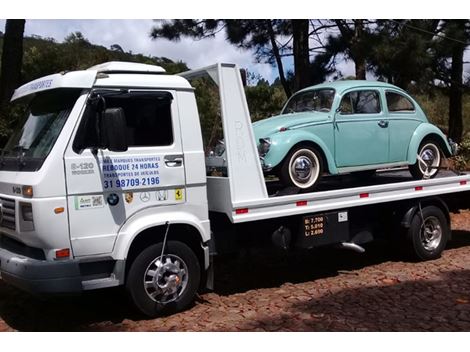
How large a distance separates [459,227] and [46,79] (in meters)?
7.48

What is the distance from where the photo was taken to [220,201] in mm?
5504

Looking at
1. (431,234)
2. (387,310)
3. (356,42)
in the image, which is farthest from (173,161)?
(356,42)

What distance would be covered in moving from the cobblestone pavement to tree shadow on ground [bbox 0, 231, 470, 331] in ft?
0.03

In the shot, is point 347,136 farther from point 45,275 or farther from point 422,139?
point 45,275

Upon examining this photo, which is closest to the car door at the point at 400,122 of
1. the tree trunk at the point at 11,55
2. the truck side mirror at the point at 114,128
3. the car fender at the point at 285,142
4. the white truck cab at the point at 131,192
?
the car fender at the point at 285,142

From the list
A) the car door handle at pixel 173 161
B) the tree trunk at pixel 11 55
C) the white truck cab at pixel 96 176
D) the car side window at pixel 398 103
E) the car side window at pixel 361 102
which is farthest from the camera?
the tree trunk at pixel 11 55

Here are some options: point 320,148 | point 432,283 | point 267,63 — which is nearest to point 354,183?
point 320,148

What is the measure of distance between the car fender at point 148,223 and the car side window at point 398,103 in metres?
3.39

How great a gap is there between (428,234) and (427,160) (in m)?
1.01

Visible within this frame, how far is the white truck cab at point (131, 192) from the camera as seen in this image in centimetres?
459

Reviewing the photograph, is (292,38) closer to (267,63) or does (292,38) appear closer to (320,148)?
(267,63)

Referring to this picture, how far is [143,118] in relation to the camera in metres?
5.09

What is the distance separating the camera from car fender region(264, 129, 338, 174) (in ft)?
19.6

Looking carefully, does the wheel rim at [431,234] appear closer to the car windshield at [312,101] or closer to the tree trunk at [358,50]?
the car windshield at [312,101]
